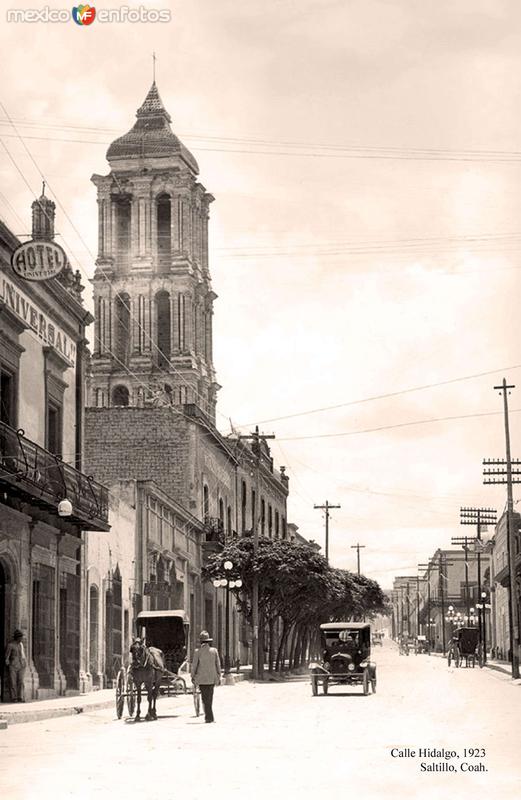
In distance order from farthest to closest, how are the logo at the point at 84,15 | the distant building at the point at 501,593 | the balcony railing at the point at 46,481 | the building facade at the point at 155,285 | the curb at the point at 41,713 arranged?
1. the building facade at the point at 155,285
2. the distant building at the point at 501,593
3. the balcony railing at the point at 46,481
4. the curb at the point at 41,713
5. the logo at the point at 84,15

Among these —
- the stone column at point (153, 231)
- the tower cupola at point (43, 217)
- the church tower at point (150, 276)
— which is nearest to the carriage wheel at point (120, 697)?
the tower cupola at point (43, 217)

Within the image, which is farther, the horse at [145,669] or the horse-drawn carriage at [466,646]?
the horse-drawn carriage at [466,646]

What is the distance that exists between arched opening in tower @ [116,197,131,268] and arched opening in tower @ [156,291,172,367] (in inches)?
141

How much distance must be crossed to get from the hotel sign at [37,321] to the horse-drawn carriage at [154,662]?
6.82m

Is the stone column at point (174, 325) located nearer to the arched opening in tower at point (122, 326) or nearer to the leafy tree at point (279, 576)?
the arched opening in tower at point (122, 326)

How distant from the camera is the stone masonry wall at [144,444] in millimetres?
53188

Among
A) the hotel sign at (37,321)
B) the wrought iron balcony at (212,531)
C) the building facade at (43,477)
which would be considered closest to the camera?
the building facade at (43,477)

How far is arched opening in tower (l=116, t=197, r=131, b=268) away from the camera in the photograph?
87.7 metres

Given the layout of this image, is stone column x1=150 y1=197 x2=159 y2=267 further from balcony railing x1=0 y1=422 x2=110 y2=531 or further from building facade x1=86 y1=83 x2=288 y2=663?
balcony railing x1=0 y1=422 x2=110 y2=531

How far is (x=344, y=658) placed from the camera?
32.8 m

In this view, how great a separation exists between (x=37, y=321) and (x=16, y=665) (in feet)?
24.5

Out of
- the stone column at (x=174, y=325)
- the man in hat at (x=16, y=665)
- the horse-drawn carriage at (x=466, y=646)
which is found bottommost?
the horse-drawn carriage at (x=466, y=646)

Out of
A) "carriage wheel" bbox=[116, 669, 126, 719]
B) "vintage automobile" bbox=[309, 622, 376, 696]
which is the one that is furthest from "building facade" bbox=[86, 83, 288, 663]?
"carriage wheel" bbox=[116, 669, 126, 719]

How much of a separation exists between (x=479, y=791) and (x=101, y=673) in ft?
82.4
